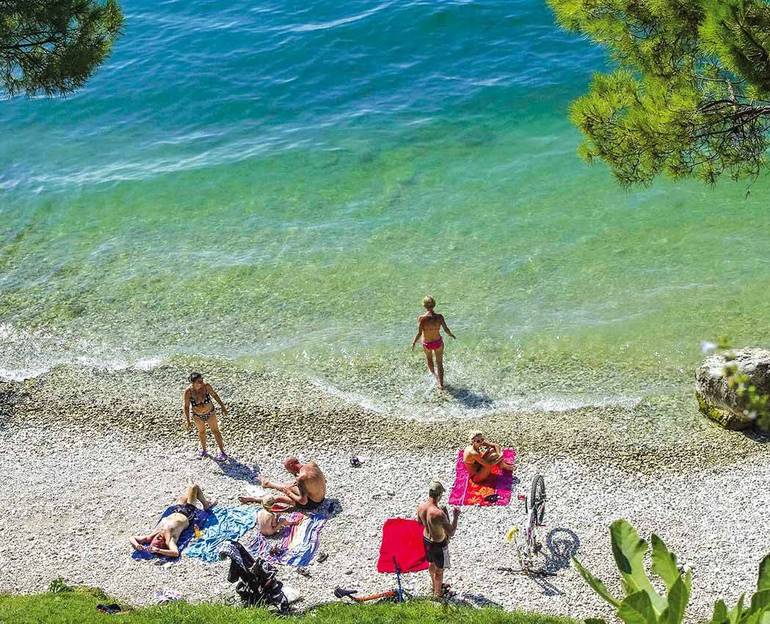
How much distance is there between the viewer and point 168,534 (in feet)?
42.1

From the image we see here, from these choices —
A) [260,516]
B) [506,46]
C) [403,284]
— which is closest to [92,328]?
[403,284]

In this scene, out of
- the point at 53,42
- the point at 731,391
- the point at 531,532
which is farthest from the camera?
the point at 731,391

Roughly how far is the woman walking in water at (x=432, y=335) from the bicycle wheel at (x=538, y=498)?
4341 millimetres

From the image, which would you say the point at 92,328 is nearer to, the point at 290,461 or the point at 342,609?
the point at 290,461

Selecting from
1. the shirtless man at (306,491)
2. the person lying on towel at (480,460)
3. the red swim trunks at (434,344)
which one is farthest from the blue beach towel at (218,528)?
the red swim trunks at (434,344)

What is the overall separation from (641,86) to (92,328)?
13.2 metres

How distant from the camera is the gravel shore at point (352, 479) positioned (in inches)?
472

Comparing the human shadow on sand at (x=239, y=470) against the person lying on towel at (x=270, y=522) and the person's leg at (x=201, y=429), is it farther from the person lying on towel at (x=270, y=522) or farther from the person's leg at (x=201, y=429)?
the person lying on towel at (x=270, y=522)

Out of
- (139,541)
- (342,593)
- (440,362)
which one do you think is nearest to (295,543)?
(342,593)

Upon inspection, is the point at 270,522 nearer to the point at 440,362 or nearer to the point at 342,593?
the point at 342,593

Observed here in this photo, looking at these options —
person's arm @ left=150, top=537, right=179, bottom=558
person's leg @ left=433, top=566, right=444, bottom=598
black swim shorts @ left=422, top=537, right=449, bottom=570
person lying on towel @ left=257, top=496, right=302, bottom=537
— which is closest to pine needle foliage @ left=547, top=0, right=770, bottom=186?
black swim shorts @ left=422, top=537, right=449, bottom=570

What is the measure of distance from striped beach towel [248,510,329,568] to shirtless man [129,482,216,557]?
106cm

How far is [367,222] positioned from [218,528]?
1196 cm

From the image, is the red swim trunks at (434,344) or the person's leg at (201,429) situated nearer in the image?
the person's leg at (201,429)
